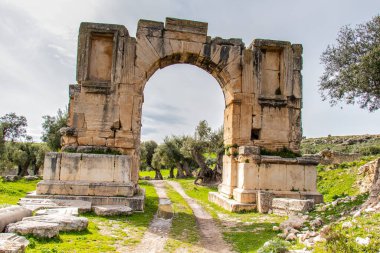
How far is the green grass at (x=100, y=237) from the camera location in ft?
16.5

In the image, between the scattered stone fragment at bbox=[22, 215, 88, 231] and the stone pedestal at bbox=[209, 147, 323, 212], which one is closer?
the scattered stone fragment at bbox=[22, 215, 88, 231]

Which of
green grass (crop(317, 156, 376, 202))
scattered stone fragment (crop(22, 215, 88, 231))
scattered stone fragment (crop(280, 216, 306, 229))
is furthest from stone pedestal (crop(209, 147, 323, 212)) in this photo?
scattered stone fragment (crop(22, 215, 88, 231))

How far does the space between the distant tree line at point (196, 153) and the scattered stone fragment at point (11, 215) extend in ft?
57.7

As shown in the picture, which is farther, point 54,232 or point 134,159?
point 134,159

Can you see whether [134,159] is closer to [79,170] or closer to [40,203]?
[79,170]

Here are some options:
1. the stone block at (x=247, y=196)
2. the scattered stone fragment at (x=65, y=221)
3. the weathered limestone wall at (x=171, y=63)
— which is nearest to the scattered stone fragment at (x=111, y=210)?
the scattered stone fragment at (x=65, y=221)

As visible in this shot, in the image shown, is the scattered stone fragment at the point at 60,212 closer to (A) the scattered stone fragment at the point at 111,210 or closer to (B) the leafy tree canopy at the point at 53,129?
(A) the scattered stone fragment at the point at 111,210

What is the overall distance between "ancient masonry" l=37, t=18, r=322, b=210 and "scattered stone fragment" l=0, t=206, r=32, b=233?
283 centimetres

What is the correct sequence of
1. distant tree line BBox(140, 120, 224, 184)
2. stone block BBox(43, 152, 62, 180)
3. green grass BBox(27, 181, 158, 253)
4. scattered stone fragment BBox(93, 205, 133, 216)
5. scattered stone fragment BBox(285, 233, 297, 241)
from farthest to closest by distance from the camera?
distant tree line BBox(140, 120, 224, 184) < stone block BBox(43, 152, 62, 180) < scattered stone fragment BBox(93, 205, 133, 216) < scattered stone fragment BBox(285, 233, 297, 241) < green grass BBox(27, 181, 158, 253)

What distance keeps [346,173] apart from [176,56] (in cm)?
1156

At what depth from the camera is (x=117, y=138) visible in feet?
34.4

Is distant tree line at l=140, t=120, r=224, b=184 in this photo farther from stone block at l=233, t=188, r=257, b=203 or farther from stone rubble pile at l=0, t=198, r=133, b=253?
stone rubble pile at l=0, t=198, r=133, b=253

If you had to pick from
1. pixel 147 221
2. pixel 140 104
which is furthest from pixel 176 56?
pixel 147 221

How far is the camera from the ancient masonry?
31.4 ft
